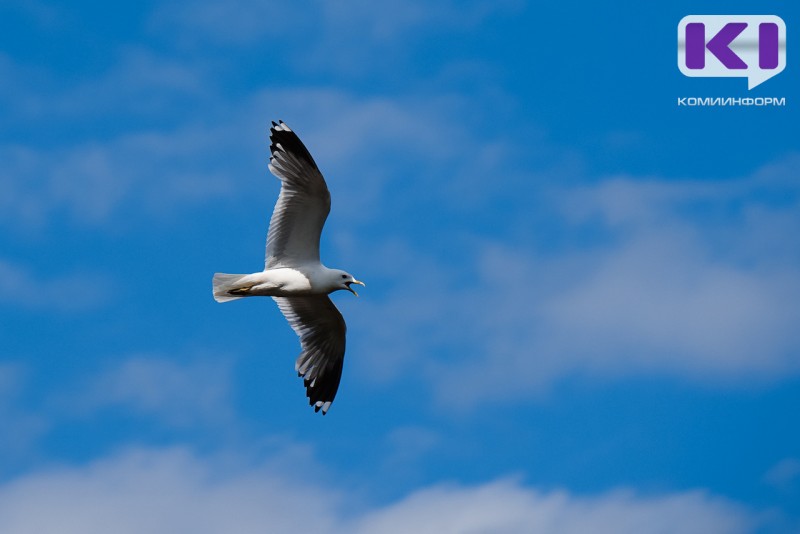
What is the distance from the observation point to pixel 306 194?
12.1 m

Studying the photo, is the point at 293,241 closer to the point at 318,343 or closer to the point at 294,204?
the point at 294,204

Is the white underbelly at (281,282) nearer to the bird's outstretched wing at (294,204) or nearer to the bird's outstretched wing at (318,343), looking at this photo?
the bird's outstretched wing at (294,204)

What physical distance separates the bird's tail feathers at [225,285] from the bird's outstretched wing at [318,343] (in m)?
0.97

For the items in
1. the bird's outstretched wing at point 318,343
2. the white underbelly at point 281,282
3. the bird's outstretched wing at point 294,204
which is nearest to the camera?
the bird's outstretched wing at point 294,204

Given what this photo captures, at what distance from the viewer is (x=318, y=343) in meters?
13.5

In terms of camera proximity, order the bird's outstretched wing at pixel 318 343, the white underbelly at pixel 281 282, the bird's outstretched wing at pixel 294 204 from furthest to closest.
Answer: the bird's outstretched wing at pixel 318 343
the white underbelly at pixel 281 282
the bird's outstretched wing at pixel 294 204

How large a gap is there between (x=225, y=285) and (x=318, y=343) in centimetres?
155

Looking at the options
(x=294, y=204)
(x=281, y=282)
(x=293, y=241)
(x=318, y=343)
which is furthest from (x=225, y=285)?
(x=318, y=343)

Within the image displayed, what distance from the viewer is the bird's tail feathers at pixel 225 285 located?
485 inches

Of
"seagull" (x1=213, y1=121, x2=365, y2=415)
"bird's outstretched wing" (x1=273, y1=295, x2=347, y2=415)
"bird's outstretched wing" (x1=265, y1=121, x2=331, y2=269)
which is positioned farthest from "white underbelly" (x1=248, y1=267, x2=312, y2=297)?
"bird's outstretched wing" (x1=273, y1=295, x2=347, y2=415)

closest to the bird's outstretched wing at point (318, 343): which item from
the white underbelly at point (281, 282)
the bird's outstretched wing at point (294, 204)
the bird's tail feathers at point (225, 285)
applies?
the white underbelly at point (281, 282)

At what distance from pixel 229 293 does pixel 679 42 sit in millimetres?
8839

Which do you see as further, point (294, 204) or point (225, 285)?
point (225, 285)

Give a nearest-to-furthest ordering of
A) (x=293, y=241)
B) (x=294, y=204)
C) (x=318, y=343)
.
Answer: (x=294, y=204) → (x=293, y=241) → (x=318, y=343)
